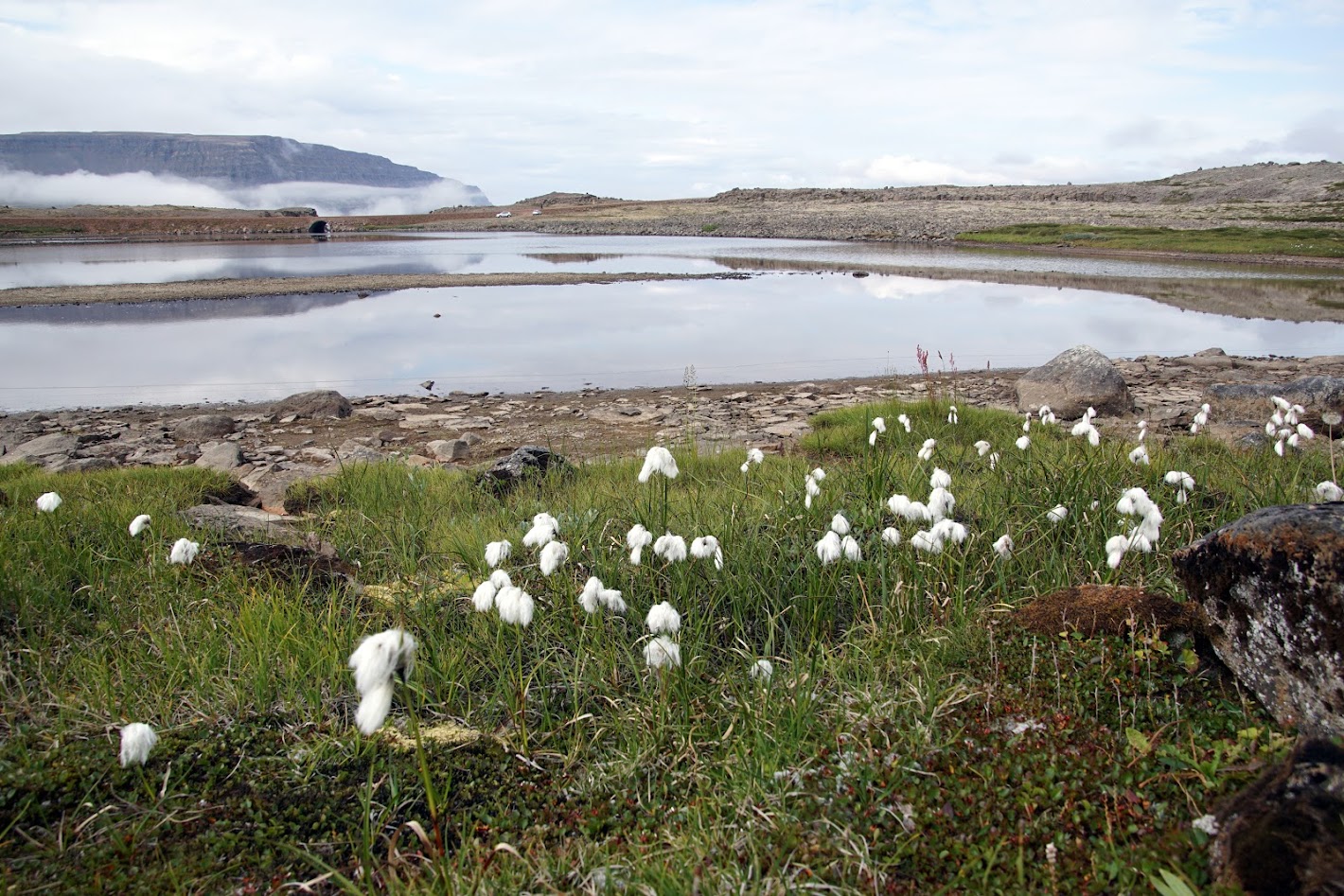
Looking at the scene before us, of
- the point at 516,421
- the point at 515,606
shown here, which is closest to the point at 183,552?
the point at 515,606

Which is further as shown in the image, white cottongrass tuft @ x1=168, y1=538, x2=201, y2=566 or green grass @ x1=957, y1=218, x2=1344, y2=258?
green grass @ x1=957, y1=218, x2=1344, y2=258

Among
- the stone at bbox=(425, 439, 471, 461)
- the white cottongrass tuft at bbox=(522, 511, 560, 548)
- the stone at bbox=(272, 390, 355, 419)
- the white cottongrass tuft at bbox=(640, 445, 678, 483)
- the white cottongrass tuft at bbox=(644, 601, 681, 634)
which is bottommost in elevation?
the stone at bbox=(425, 439, 471, 461)

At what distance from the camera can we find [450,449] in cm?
903

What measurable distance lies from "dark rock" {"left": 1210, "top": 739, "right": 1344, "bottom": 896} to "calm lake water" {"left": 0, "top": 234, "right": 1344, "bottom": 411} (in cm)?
1155

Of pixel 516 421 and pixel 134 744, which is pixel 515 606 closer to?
pixel 134 744

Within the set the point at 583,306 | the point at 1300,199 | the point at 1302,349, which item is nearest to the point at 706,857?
the point at 1302,349

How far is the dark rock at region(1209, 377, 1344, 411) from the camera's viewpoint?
31.2ft

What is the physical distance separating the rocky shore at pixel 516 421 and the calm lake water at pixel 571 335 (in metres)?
1.30

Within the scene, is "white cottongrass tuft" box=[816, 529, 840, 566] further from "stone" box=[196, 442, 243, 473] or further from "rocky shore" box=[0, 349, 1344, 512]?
"stone" box=[196, 442, 243, 473]

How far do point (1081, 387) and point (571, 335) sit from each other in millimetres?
10866

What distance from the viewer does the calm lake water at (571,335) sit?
14203mm

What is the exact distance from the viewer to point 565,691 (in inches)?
156

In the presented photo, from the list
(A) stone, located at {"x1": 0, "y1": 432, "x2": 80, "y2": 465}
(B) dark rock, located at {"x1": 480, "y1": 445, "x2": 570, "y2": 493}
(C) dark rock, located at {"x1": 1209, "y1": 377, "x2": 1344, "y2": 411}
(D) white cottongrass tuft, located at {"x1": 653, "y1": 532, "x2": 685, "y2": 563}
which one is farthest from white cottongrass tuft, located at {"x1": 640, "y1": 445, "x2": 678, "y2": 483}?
(C) dark rock, located at {"x1": 1209, "y1": 377, "x2": 1344, "y2": 411}

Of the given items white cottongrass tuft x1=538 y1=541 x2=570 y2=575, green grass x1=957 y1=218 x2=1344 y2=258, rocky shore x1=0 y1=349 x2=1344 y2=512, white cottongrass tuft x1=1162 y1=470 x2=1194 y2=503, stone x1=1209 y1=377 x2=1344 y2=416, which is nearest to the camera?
white cottongrass tuft x1=538 y1=541 x2=570 y2=575
